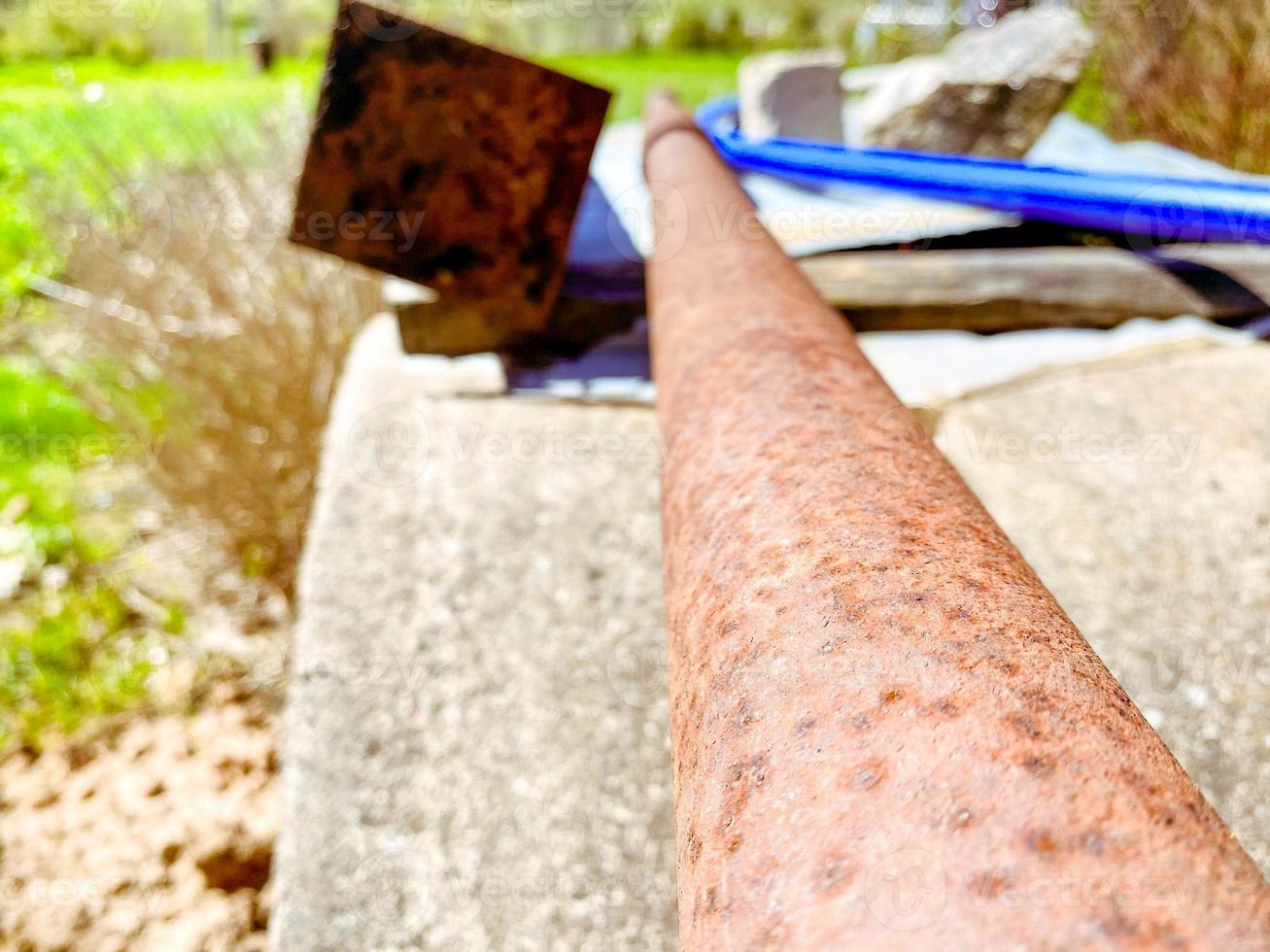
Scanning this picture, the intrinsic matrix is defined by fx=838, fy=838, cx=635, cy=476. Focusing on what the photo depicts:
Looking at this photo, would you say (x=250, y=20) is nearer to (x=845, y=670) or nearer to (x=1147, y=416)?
(x=1147, y=416)

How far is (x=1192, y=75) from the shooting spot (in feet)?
17.5

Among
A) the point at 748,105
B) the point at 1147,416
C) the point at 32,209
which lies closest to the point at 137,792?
the point at 32,209

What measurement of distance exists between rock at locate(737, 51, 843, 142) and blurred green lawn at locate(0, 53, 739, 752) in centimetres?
71

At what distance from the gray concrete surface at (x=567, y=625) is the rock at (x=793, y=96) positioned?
A: 2.24 meters

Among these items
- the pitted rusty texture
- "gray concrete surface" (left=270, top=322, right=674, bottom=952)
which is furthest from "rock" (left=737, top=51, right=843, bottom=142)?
the pitted rusty texture

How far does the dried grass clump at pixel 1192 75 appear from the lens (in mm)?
4684

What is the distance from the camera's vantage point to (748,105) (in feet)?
13.3

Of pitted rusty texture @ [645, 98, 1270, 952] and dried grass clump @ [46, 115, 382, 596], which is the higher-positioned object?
pitted rusty texture @ [645, 98, 1270, 952]
